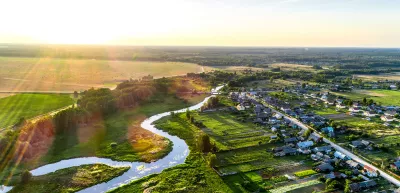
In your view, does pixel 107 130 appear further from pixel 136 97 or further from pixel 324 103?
pixel 324 103

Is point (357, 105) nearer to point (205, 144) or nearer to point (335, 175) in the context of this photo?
point (335, 175)

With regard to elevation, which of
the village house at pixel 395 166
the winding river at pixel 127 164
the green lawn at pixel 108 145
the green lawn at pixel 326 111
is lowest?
the winding river at pixel 127 164

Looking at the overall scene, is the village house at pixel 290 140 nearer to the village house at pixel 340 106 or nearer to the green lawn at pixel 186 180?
the green lawn at pixel 186 180

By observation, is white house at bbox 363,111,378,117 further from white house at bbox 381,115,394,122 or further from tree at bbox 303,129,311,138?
tree at bbox 303,129,311,138

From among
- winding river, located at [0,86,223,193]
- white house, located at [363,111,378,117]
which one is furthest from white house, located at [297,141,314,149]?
white house, located at [363,111,378,117]

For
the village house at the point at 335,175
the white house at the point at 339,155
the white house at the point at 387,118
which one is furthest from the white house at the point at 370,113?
the village house at the point at 335,175

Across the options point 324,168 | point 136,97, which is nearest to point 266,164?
point 324,168
